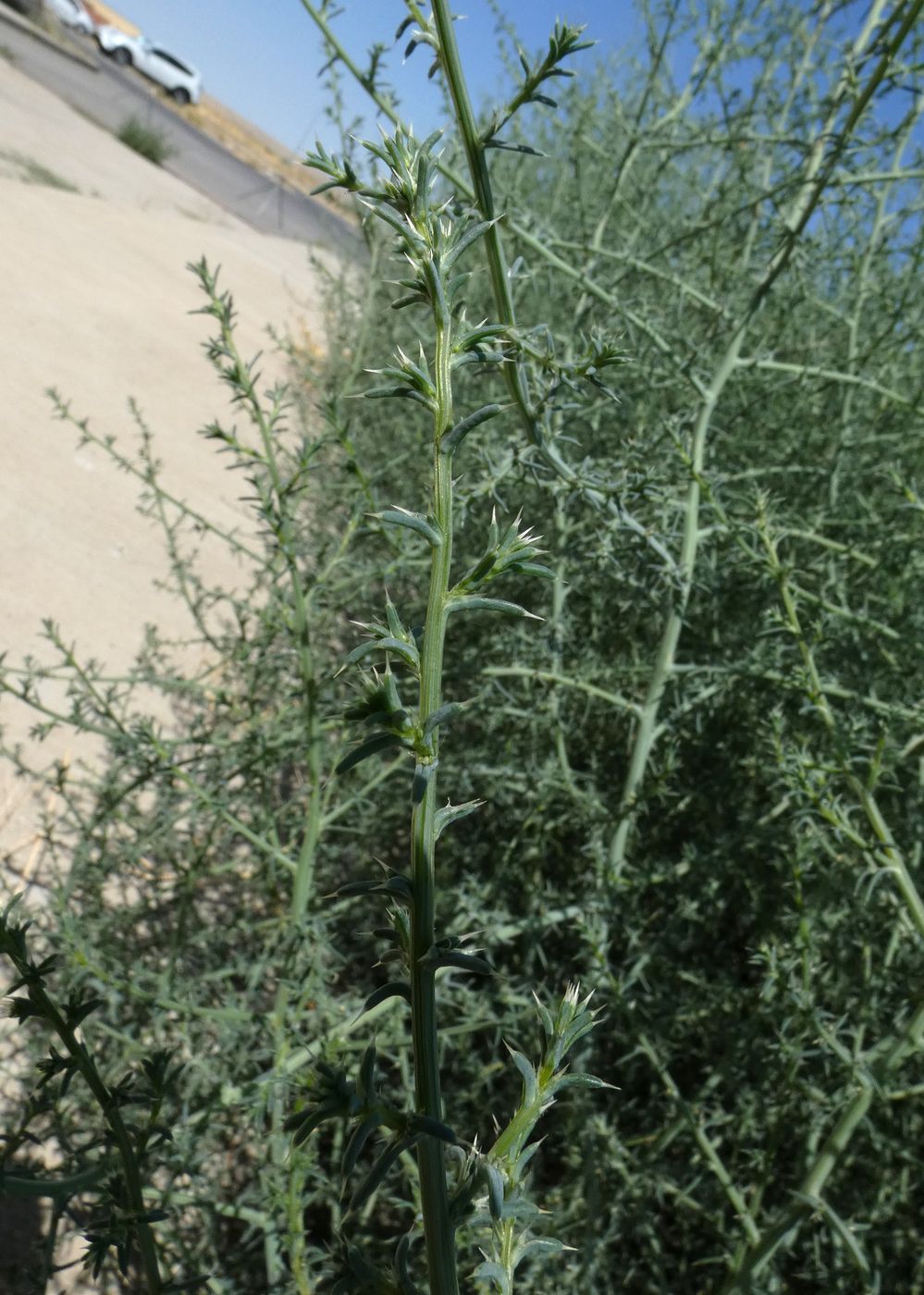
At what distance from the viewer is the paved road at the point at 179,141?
41.0 ft

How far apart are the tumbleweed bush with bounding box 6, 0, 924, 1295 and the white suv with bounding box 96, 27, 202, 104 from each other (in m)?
26.0

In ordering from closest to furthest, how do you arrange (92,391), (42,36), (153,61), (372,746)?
(372,746) < (92,391) < (42,36) < (153,61)

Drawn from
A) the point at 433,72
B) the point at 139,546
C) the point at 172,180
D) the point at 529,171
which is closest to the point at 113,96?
the point at 172,180

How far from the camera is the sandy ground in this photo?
9.02 feet

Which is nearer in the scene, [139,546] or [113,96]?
[139,546]

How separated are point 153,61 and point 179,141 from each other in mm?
9618

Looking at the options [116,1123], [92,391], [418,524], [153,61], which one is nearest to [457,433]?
[418,524]

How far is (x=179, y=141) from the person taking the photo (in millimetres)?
17156

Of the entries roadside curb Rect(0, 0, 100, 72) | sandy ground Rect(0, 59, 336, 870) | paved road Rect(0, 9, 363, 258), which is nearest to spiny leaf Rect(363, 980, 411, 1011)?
sandy ground Rect(0, 59, 336, 870)

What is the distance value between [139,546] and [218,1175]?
6.45 feet

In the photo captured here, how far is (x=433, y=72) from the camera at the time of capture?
102cm

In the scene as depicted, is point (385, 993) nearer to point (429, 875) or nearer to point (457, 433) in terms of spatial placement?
point (429, 875)

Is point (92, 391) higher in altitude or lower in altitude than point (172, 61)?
lower

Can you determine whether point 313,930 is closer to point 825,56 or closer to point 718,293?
point 718,293
